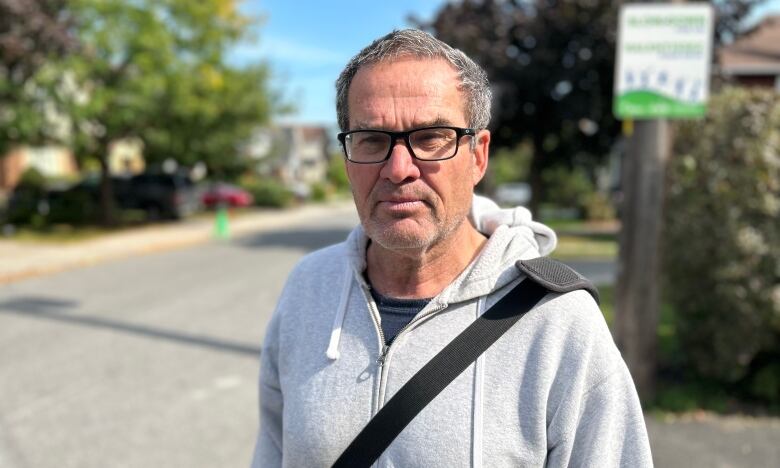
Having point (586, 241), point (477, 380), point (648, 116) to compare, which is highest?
point (648, 116)

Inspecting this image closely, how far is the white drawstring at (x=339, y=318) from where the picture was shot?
5.08 ft

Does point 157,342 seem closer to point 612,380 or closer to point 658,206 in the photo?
point 658,206

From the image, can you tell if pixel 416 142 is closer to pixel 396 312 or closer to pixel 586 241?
pixel 396 312

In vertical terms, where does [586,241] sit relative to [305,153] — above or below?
below

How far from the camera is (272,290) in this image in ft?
31.0

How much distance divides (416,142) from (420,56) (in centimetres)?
19

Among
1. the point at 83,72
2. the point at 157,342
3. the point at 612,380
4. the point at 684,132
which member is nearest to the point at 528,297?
the point at 612,380

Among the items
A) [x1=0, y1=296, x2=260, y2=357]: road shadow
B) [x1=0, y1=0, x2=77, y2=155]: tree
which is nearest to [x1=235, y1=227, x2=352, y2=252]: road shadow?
[x1=0, y1=0, x2=77, y2=155]: tree

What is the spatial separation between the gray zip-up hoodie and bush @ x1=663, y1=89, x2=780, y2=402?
10.5 feet

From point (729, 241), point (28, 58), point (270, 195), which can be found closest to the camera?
point (729, 241)

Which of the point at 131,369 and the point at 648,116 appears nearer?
the point at 648,116

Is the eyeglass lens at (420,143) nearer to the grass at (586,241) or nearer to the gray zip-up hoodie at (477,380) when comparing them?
the gray zip-up hoodie at (477,380)

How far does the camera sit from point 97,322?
7.40 meters

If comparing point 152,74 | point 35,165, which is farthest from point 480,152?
point 35,165
